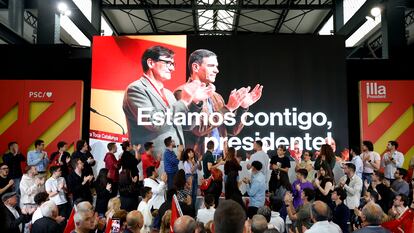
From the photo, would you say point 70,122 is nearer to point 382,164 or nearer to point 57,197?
point 57,197

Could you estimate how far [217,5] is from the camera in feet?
51.8

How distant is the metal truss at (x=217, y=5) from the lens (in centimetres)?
1553

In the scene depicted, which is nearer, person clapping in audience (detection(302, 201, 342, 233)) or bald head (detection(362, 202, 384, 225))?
bald head (detection(362, 202, 384, 225))

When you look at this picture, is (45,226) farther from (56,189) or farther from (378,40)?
(378,40)

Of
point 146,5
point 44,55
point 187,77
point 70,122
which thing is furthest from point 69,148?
point 146,5

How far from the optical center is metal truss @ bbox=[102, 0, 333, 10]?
15531mm

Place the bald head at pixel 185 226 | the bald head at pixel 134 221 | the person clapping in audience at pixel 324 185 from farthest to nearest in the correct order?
the person clapping in audience at pixel 324 185 < the bald head at pixel 134 221 < the bald head at pixel 185 226

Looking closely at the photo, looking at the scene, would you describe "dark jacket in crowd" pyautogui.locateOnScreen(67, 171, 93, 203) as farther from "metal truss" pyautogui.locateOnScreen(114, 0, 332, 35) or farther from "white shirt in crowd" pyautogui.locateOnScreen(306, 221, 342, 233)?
"metal truss" pyautogui.locateOnScreen(114, 0, 332, 35)

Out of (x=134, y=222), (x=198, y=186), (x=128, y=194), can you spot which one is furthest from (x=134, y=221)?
→ (x=198, y=186)

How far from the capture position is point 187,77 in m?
11.3

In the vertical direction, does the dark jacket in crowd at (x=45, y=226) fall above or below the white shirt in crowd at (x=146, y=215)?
above

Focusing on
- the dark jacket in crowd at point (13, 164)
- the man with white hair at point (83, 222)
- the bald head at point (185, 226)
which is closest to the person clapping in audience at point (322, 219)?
the bald head at point (185, 226)

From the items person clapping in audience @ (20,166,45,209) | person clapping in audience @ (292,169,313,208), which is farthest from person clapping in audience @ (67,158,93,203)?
person clapping in audience @ (292,169,313,208)

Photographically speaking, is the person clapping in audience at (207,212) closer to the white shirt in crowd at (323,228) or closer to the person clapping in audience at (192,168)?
the white shirt in crowd at (323,228)
